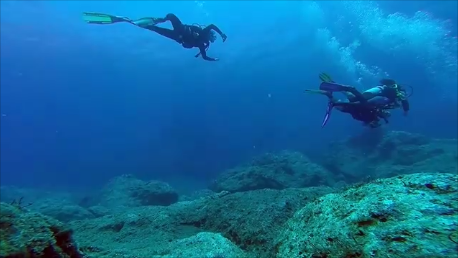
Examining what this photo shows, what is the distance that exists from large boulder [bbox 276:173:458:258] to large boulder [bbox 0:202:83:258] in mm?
1711

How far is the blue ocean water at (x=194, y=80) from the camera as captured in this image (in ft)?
102

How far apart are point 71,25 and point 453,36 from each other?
1586 inches

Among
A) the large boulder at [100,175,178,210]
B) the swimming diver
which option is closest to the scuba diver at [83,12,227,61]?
the swimming diver

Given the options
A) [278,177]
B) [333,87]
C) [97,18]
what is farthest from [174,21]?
[278,177]

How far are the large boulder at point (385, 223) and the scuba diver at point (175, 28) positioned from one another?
5.64m

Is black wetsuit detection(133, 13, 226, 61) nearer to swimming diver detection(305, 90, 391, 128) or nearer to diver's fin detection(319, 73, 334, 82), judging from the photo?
diver's fin detection(319, 73, 334, 82)

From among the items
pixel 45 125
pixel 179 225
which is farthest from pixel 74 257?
pixel 45 125

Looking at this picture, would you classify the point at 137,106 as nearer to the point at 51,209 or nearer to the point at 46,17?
the point at 46,17

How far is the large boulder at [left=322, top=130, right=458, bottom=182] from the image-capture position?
38.6 ft

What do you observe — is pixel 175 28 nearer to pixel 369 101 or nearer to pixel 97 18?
pixel 97 18

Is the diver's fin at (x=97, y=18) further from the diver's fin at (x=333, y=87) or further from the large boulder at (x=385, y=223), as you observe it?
the large boulder at (x=385, y=223)

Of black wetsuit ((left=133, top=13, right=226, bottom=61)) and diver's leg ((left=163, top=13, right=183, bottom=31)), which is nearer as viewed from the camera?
diver's leg ((left=163, top=13, right=183, bottom=31))

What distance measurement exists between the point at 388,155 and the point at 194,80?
34493 mm

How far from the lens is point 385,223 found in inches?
78.3
